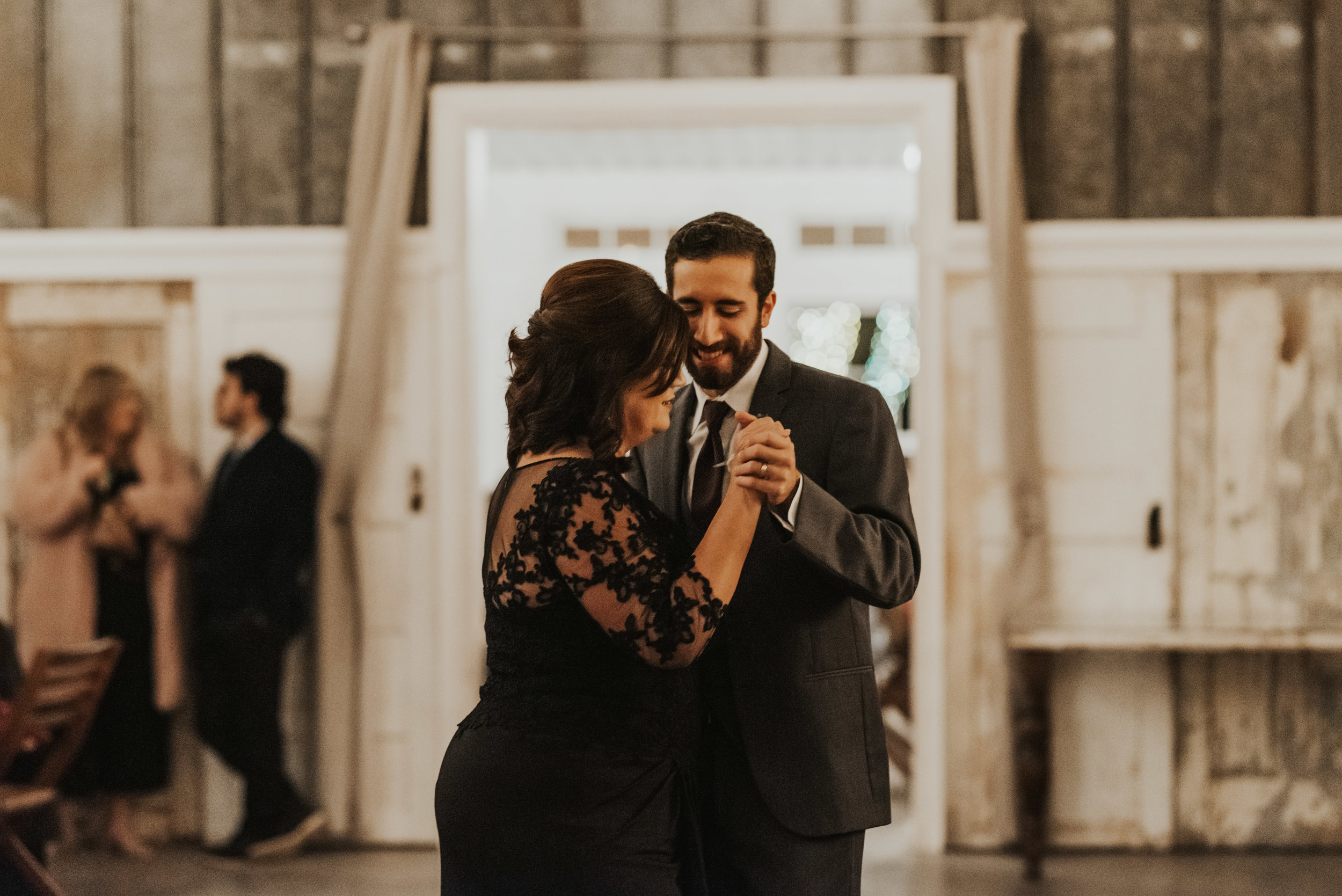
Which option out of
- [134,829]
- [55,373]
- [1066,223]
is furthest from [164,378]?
[1066,223]

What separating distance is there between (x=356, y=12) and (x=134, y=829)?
3.11 m

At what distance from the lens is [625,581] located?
155 cm

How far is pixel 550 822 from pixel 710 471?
2.06 feet

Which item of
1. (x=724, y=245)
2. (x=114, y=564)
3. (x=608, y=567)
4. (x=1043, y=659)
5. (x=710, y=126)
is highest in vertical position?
(x=710, y=126)

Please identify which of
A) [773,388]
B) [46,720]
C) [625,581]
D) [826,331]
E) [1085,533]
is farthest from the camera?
[826,331]

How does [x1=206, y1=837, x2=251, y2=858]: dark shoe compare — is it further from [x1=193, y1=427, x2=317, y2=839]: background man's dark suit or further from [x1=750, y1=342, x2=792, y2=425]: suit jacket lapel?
[x1=750, y1=342, x2=792, y2=425]: suit jacket lapel

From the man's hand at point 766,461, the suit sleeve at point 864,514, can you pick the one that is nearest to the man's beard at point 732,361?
the suit sleeve at point 864,514

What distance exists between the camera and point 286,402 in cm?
405

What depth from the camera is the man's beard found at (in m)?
1.90

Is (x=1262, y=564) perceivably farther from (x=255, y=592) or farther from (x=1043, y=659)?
(x=255, y=592)

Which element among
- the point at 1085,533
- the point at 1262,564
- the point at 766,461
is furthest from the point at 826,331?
the point at 766,461

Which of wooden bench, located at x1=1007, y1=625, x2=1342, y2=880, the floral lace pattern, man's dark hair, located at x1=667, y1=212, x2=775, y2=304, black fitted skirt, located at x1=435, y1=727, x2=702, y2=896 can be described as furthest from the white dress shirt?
wooden bench, located at x1=1007, y1=625, x2=1342, y2=880

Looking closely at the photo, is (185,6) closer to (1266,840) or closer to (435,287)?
(435,287)

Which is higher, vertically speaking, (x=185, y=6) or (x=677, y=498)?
(x=185, y=6)
